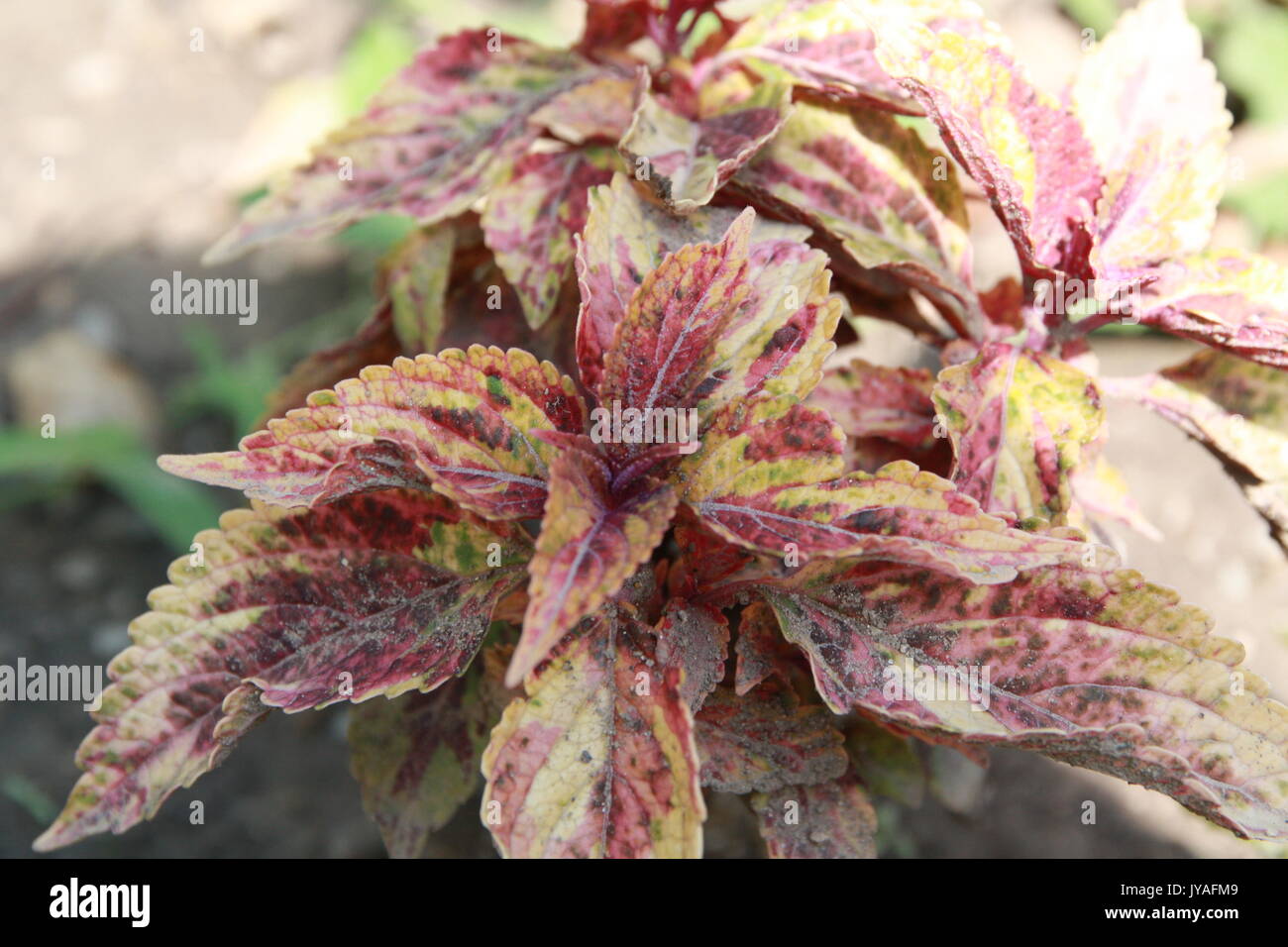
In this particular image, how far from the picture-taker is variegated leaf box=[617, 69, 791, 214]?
0.88 m

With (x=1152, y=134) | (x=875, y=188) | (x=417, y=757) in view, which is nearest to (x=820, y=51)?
(x=875, y=188)

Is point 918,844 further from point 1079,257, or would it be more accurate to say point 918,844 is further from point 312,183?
point 312,183

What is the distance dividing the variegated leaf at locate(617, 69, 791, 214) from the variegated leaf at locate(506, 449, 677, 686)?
9.3 inches

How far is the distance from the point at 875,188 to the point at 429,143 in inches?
16.9

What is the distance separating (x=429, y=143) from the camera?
1.07 m

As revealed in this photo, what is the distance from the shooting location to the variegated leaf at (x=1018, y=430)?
87cm

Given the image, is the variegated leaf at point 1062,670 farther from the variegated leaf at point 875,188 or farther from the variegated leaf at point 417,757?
the variegated leaf at point 417,757

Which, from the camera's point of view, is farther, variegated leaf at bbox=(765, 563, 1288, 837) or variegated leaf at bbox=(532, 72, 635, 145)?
variegated leaf at bbox=(532, 72, 635, 145)

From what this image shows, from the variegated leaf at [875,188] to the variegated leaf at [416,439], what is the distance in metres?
0.31

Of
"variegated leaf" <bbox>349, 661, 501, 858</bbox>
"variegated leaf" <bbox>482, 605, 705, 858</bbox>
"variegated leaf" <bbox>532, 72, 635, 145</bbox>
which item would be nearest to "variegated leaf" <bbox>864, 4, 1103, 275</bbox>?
"variegated leaf" <bbox>532, 72, 635, 145</bbox>

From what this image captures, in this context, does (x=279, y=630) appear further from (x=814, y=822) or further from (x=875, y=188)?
(x=875, y=188)

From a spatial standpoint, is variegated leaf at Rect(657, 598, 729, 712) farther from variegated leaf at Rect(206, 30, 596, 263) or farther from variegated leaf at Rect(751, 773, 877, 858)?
variegated leaf at Rect(206, 30, 596, 263)

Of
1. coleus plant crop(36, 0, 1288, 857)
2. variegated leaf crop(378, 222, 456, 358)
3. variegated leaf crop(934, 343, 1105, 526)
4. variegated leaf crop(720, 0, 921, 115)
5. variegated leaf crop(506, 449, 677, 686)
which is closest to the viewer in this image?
variegated leaf crop(506, 449, 677, 686)

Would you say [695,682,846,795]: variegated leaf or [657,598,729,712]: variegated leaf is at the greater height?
[657,598,729,712]: variegated leaf
